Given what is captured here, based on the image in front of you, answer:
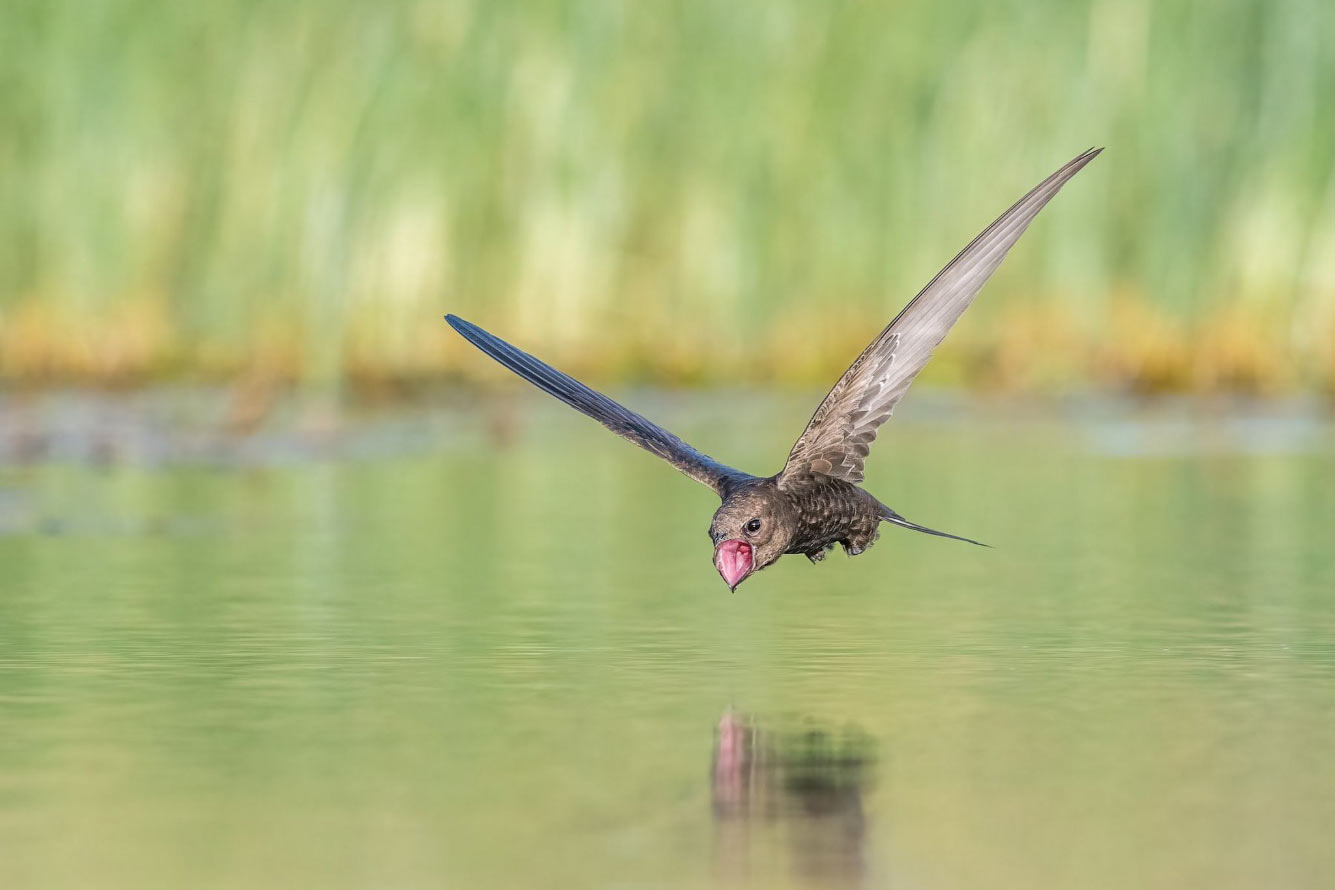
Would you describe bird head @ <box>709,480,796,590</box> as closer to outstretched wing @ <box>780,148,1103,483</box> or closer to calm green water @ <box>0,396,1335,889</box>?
calm green water @ <box>0,396,1335,889</box>

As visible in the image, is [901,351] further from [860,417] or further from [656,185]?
[656,185]

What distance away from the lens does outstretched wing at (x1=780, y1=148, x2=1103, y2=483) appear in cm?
662

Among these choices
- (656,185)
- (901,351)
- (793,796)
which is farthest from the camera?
(656,185)

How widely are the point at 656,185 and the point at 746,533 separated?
43.6 feet

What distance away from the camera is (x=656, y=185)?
62.6 feet

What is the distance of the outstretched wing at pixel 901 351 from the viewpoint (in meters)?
6.62

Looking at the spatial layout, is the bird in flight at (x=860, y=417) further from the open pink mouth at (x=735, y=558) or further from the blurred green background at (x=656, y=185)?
the blurred green background at (x=656, y=185)

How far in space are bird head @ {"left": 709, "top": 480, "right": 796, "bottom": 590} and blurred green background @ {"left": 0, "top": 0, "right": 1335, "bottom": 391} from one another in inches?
395

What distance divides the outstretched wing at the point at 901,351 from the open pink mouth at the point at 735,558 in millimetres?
594

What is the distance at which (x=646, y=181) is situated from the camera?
749 inches

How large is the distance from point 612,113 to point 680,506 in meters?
6.20

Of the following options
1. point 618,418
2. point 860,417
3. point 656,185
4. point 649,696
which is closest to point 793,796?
point 649,696

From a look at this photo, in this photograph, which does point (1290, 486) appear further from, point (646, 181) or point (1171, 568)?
point (646, 181)

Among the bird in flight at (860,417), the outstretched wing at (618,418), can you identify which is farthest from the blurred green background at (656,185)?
the bird in flight at (860,417)
